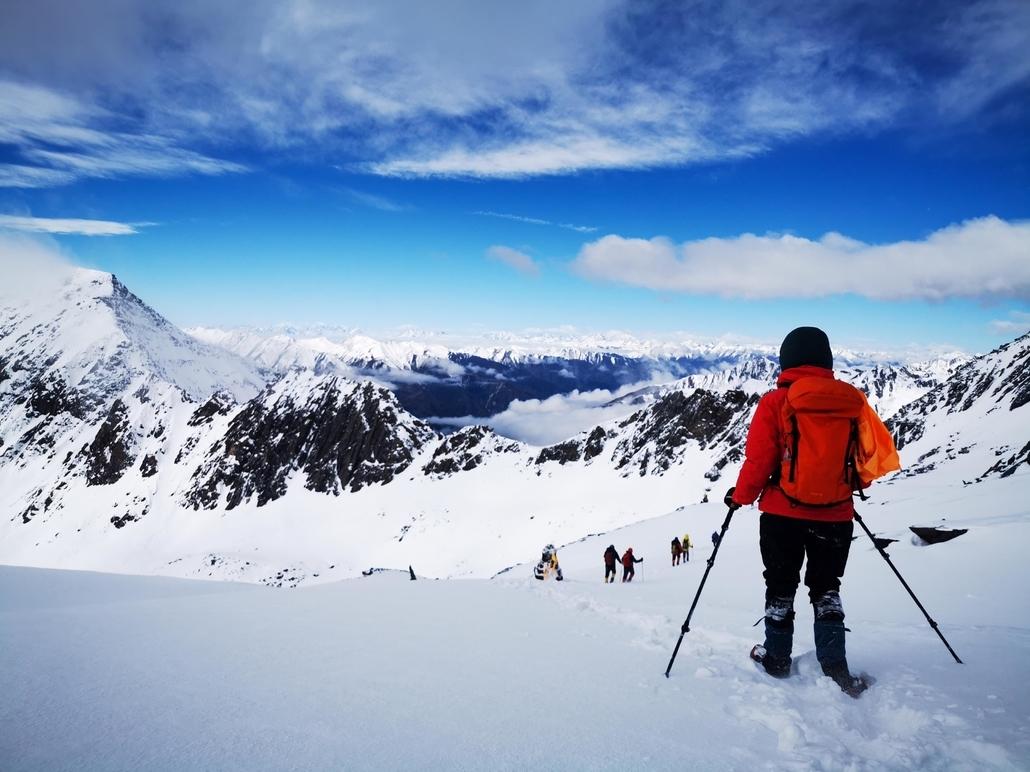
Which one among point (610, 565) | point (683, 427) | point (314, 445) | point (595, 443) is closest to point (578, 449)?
point (595, 443)

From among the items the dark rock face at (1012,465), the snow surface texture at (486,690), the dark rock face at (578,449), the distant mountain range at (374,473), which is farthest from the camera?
the dark rock face at (578,449)

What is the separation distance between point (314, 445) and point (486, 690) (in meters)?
112

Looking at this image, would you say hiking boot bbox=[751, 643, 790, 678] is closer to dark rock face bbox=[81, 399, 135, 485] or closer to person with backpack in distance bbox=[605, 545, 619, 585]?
person with backpack in distance bbox=[605, 545, 619, 585]

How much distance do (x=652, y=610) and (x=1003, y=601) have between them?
17.9ft

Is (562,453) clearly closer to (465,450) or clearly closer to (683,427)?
(465,450)

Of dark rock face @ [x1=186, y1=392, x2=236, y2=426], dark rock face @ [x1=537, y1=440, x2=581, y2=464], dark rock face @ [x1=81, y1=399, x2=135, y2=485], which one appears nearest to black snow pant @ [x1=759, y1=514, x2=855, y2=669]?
dark rock face @ [x1=537, y1=440, x2=581, y2=464]

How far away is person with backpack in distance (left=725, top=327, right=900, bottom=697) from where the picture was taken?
5.08m

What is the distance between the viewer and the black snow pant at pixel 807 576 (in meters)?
5.17

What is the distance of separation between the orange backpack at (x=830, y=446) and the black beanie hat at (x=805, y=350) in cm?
Answer: 34

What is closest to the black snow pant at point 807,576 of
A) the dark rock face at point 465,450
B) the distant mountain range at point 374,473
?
the distant mountain range at point 374,473

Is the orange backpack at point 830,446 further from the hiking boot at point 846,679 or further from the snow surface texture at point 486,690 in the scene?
the snow surface texture at point 486,690

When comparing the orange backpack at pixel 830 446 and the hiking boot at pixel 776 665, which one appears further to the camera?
the hiking boot at pixel 776 665

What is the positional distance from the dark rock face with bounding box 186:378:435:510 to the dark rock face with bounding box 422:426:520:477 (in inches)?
296

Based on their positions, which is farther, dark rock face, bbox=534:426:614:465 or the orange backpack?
dark rock face, bbox=534:426:614:465
